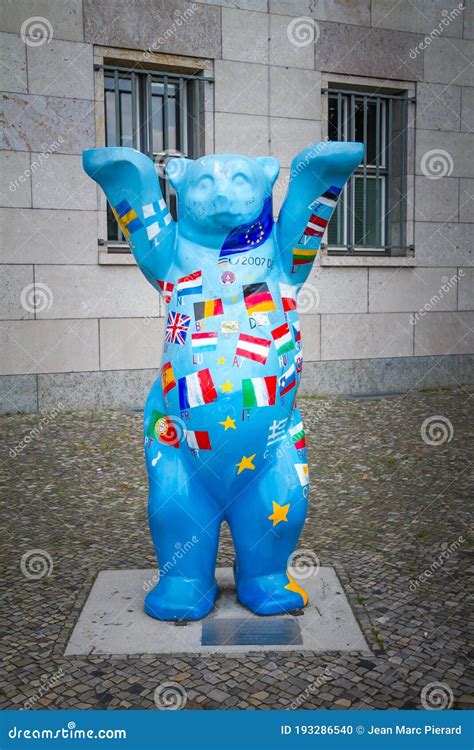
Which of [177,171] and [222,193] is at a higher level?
[177,171]

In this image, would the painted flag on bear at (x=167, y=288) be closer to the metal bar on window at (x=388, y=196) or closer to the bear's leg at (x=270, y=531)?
the bear's leg at (x=270, y=531)

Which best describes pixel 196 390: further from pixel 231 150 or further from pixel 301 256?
pixel 231 150

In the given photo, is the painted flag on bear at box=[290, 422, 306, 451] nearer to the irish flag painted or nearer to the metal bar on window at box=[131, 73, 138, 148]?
the irish flag painted

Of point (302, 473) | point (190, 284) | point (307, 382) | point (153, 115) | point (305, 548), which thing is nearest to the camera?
point (190, 284)

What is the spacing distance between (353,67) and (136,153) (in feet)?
24.3

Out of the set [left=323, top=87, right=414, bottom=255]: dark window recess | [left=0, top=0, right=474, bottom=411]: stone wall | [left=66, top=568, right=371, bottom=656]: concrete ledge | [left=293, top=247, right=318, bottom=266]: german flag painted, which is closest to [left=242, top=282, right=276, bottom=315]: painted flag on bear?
[left=293, top=247, right=318, bottom=266]: german flag painted

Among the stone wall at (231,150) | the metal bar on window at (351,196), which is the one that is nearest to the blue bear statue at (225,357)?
the stone wall at (231,150)

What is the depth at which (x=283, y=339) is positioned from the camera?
3.31 meters

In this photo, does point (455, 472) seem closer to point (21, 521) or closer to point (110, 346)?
point (21, 521)

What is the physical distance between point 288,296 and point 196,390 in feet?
2.11

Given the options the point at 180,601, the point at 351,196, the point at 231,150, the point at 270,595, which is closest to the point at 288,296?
the point at 270,595

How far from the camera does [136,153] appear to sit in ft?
10.9

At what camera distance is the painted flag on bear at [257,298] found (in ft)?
10.7

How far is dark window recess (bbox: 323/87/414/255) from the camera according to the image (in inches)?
395
